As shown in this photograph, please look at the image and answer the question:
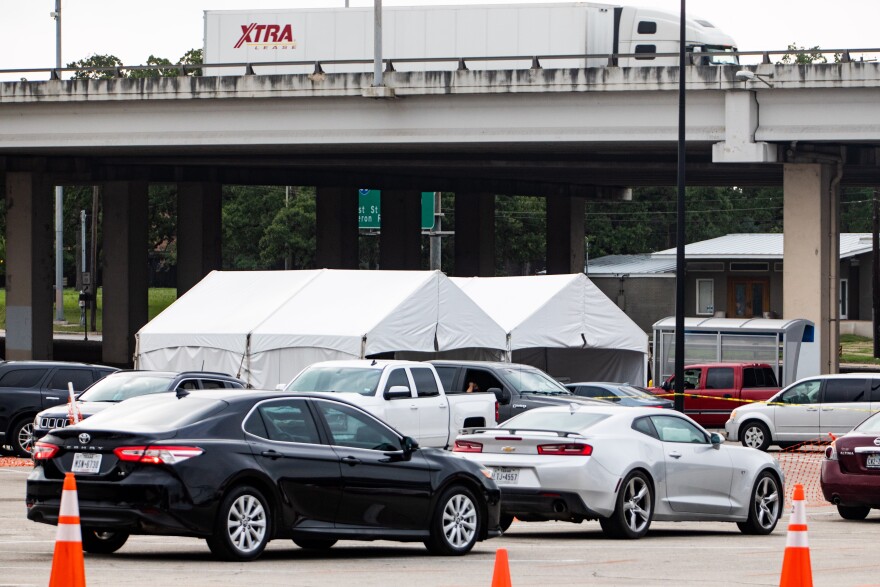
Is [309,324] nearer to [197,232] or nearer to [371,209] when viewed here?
[197,232]

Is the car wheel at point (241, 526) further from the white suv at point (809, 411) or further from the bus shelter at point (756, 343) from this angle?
the bus shelter at point (756, 343)

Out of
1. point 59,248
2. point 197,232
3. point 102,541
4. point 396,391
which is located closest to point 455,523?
point 102,541

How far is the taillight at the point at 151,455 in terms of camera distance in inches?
433

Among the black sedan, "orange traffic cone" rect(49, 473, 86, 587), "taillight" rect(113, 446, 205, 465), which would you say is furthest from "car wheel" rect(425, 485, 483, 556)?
the black sedan

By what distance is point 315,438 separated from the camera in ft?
39.8

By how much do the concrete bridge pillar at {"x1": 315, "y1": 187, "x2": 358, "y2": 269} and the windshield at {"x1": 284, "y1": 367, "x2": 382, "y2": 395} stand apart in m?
41.7

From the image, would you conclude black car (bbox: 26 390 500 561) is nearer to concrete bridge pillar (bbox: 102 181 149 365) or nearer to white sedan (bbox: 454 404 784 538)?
white sedan (bbox: 454 404 784 538)

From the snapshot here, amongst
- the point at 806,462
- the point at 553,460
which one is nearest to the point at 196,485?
the point at 553,460

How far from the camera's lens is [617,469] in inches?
568

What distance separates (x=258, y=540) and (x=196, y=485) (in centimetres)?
77

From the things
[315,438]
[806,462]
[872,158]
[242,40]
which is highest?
[242,40]

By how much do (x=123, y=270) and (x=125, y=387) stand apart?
118 ft

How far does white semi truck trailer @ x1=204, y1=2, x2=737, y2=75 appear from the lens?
41312 mm

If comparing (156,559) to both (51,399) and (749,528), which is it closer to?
(749,528)
